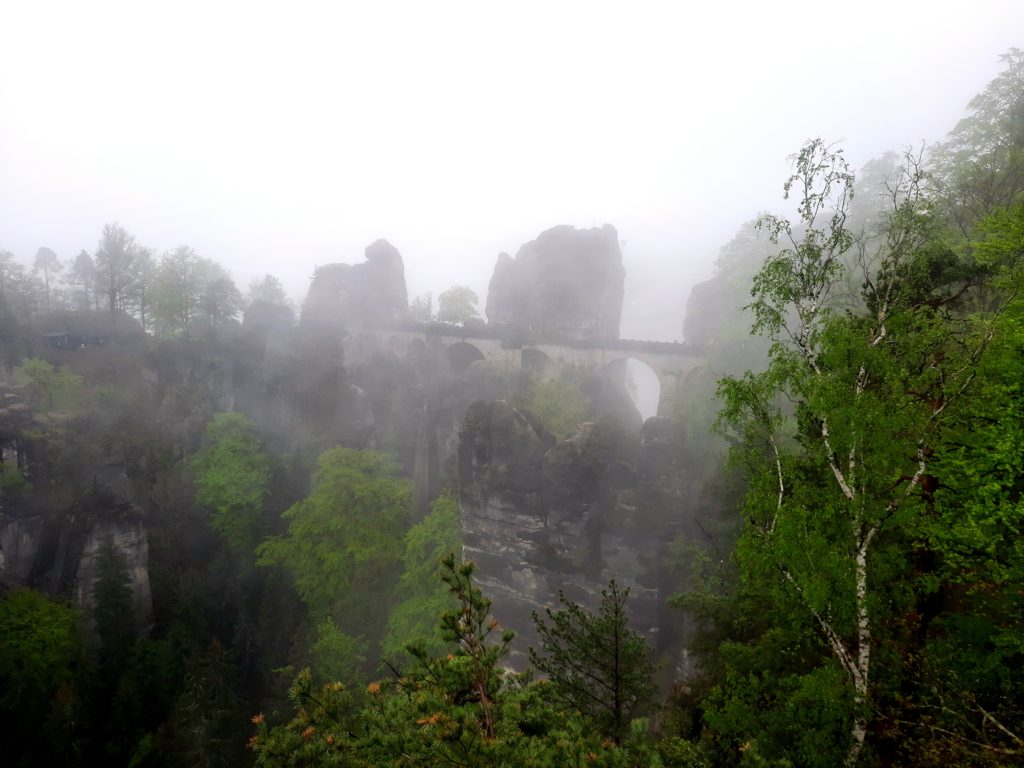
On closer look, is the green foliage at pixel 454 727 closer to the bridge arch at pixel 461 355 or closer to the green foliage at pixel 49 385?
the green foliage at pixel 49 385

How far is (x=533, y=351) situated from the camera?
4069 centimetres

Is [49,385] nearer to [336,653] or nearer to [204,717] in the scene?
[204,717]

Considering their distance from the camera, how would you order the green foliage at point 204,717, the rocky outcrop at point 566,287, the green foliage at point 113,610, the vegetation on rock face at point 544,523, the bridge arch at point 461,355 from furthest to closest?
the bridge arch at point 461,355
the rocky outcrop at point 566,287
the green foliage at point 113,610
the green foliage at point 204,717
the vegetation on rock face at point 544,523

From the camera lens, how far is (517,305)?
4516 cm

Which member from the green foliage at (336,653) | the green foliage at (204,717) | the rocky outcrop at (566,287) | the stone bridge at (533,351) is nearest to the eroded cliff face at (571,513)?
the green foliage at (336,653)

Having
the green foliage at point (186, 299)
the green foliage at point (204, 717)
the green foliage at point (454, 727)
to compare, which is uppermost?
the green foliage at point (186, 299)

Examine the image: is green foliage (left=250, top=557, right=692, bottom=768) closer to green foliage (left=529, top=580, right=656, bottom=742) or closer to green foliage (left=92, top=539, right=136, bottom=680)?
green foliage (left=529, top=580, right=656, bottom=742)

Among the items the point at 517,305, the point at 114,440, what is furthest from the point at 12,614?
the point at 517,305

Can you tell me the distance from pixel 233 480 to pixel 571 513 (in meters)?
23.0

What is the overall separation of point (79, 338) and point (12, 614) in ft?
79.8

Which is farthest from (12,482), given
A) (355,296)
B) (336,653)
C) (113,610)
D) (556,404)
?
(556,404)

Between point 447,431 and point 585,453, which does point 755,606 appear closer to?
point 585,453

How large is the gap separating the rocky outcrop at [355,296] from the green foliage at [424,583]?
2743cm

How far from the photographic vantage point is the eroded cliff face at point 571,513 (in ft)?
69.6
